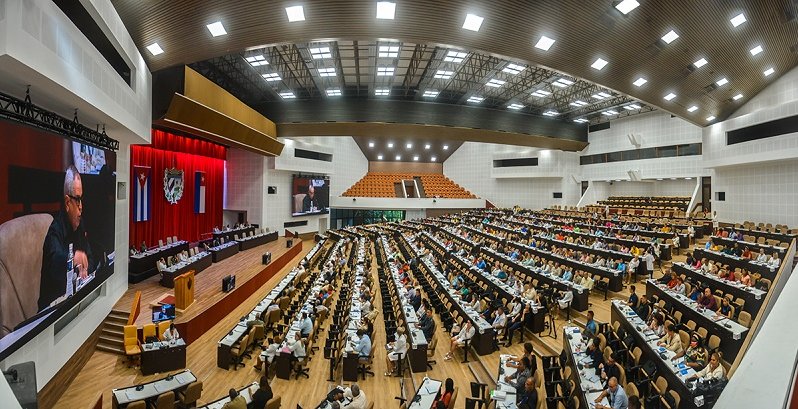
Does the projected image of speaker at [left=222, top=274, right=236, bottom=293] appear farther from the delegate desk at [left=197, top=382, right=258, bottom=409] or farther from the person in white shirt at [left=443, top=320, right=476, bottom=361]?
the person in white shirt at [left=443, top=320, right=476, bottom=361]

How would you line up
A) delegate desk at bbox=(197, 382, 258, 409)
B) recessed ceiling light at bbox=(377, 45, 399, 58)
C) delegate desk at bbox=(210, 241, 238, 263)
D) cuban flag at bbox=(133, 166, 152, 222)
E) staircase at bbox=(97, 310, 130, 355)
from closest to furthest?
delegate desk at bbox=(197, 382, 258, 409) → staircase at bbox=(97, 310, 130, 355) → recessed ceiling light at bbox=(377, 45, 399, 58) → cuban flag at bbox=(133, 166, 152, 222) → delegate desk at bbox=(210, 241, 238, 263)

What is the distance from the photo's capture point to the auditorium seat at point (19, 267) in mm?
4598

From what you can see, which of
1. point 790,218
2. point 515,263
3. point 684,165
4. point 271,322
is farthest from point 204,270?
point 684,165

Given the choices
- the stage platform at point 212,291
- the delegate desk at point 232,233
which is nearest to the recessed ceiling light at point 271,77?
the delegate desk at point 232,233

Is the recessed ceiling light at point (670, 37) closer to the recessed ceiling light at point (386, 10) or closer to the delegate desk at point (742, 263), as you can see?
the delegate desk at point (742, 263)

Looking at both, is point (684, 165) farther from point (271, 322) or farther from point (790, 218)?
point (271, 322)

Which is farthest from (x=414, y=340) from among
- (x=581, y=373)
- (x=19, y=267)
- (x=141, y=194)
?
(x=141, y=194)

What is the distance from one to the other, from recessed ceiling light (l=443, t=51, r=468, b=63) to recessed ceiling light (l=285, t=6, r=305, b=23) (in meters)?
7.69

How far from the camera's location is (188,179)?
17797 mm

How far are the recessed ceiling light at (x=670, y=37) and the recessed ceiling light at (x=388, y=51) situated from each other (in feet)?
26.3

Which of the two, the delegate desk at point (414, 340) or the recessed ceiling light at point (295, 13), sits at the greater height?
the recessed ceiling light at point (295, 13)

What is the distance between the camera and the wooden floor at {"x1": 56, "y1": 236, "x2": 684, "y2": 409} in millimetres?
6586

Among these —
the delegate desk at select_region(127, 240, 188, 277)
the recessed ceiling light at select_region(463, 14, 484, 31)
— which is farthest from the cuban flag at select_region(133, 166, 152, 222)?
the recessed ceiling light at select_region(463, 14, 484, 31)

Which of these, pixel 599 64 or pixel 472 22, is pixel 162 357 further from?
pixel 599 64
